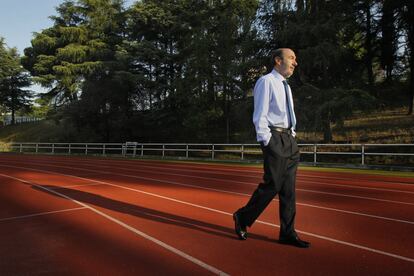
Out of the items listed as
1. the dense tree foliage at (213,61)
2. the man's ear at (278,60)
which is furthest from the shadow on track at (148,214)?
the dense tree foliage at (213,61)

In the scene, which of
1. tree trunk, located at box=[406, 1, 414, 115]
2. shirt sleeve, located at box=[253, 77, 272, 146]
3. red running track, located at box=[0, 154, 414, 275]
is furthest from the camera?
tree trunk, located at box=[406, 1, 414, 115]

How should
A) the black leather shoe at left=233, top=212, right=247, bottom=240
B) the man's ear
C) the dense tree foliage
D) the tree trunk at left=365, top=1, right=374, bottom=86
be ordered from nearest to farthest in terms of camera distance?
the man's ear → the black leather shoe at left=233, top=212, right=247, bottom=240 → the dense tree foliage → the tree trunk at left=365, top=1, right=374, bottom=86

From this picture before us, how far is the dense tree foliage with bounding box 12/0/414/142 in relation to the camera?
24.6m

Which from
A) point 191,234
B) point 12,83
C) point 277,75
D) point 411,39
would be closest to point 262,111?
point 277,75

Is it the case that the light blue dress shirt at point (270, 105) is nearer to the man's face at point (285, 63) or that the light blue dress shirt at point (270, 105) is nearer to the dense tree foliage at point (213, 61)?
the man's face at point (285, 63)

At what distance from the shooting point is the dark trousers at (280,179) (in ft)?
15.9

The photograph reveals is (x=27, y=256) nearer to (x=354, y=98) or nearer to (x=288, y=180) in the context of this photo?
(x=288, y=180)

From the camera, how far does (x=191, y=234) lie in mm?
5719

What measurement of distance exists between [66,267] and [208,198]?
4712mm

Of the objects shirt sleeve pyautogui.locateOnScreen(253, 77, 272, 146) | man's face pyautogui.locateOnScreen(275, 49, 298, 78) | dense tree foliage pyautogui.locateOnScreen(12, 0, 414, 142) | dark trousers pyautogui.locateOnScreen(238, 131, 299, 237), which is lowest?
dark trousers pyautogui.locateOnScreen(238, 131, 299, 237)

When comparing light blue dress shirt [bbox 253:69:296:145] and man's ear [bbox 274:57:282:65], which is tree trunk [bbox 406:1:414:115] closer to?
man's ear [bbox 274:57:282:65]

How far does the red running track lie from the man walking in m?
0.40

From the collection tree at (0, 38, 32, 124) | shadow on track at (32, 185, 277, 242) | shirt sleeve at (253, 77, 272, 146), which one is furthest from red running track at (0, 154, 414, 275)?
tree at (0, 38, 32, 124)

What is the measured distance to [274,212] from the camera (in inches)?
287
